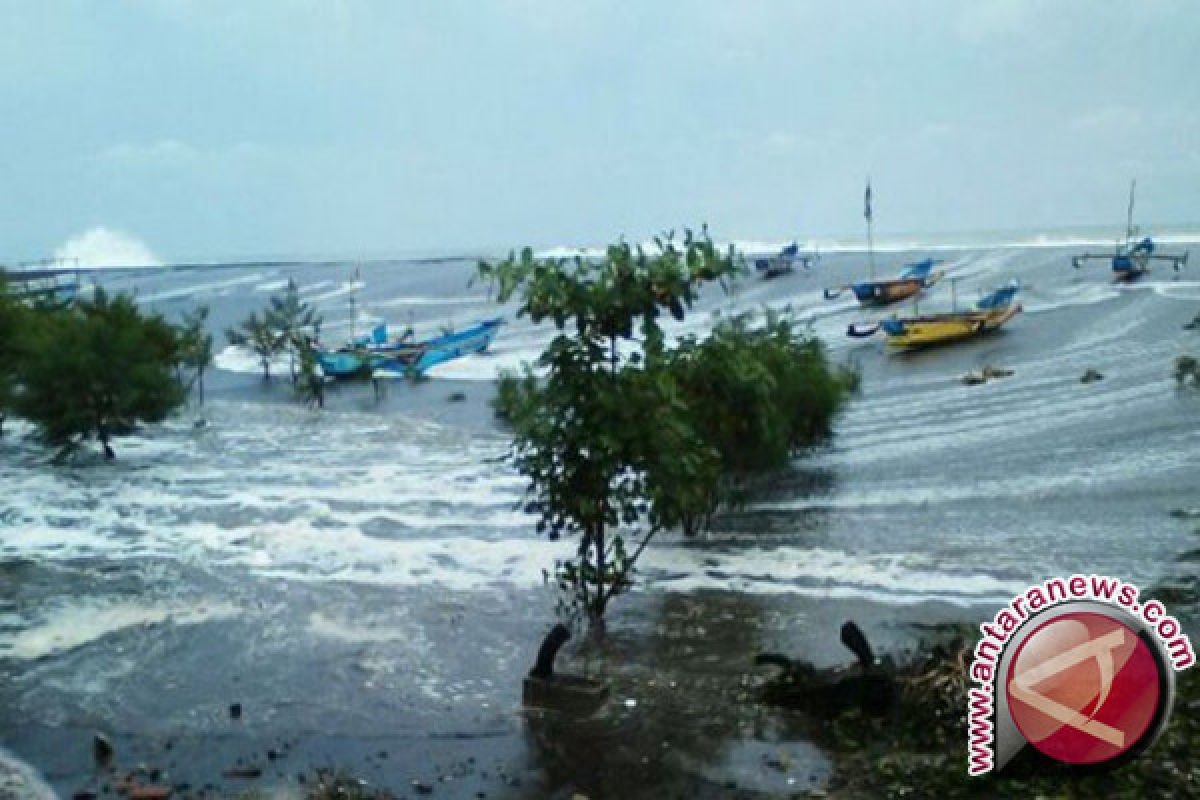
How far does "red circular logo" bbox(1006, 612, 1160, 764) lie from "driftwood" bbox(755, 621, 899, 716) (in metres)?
3.19

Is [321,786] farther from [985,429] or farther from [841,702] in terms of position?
[985,429]

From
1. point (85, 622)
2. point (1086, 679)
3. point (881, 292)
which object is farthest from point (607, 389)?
point (881, 292)

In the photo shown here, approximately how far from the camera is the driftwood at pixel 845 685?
7.85m

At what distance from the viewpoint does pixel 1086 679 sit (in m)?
4.29

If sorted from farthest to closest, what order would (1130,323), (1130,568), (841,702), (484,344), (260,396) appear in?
(484,344) → (1130,323) → (260,396) → (1130,568) → (841,702)

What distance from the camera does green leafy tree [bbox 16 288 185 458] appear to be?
22.2m

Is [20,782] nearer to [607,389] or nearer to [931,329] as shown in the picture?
[607,389]

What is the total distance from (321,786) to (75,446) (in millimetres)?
18540

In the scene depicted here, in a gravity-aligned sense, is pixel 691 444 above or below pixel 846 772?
above

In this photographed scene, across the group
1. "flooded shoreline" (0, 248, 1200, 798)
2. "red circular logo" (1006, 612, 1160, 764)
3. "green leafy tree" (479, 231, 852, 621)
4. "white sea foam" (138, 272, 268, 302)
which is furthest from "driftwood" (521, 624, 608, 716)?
"white sea foam" (138, 272, 268, 302)

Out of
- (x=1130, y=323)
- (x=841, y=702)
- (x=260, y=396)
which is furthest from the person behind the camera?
(x=1130, y=323)

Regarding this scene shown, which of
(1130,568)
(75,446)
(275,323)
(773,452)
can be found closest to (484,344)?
(275,323)

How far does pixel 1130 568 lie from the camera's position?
43.8 feet

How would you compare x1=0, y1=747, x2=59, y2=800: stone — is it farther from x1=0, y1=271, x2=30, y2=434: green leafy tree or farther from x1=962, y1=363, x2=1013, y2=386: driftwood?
x1=962, y1=363, x2=1013, y2=386: driftwood
